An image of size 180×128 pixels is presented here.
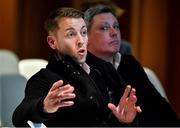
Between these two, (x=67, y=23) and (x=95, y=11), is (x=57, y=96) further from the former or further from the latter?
(x=95, y=11)

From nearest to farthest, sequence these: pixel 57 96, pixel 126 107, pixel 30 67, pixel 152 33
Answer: pixel 57 96 → pixel 126 107 → pixel 30 67 → pixel 152 33

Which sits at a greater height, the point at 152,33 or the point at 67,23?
the point at 67,23

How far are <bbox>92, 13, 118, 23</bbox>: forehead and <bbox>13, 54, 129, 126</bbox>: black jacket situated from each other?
233 mm

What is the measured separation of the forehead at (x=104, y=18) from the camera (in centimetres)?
126

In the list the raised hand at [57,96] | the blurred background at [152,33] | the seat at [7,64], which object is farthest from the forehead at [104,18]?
the blurred background at [152,33]

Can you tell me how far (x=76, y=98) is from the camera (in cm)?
101

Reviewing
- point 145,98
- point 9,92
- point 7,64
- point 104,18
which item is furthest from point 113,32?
point 7,64

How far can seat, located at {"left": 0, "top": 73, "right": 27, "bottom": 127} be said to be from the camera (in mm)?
1676

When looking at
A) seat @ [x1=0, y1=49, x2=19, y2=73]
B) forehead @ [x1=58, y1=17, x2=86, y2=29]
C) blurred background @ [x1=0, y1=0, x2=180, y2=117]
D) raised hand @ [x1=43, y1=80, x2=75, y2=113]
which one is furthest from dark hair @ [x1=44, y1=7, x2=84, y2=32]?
blurred background @ [x1=0, y1=0, x2=180, y2=117]

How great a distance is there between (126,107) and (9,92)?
832mm

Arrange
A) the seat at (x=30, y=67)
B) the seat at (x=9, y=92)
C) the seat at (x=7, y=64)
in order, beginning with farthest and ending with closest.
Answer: the seat at (x=7, y=64), the seat at (x=30, y=67), the seat at (x=9, y=92)

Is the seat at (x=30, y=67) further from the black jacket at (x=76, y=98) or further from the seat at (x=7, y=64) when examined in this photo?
the black jacket at (x=76, y=98)

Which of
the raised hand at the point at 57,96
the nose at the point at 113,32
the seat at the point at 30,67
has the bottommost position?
the seat at the point at 30,67

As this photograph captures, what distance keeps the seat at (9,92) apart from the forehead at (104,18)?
0.52 meters
